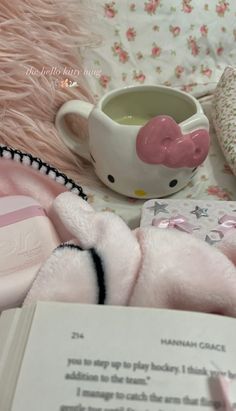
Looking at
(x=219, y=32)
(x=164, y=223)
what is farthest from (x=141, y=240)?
(x=219, y=32)

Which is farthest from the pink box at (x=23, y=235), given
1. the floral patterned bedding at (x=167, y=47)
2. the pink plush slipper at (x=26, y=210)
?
the floral patterned bedding at (x=167, y=47)

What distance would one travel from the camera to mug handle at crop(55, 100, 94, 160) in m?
0.78

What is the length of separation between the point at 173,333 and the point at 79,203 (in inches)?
6.8

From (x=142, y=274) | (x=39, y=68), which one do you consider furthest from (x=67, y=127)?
(x=142, y=274)

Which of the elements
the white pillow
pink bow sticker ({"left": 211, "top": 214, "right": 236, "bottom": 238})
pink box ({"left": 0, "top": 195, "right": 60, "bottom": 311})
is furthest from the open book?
the white pillow

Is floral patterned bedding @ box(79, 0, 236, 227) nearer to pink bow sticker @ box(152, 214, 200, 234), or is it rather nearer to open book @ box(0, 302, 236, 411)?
pink bow sticker @ box(152, 214, 200, 234)

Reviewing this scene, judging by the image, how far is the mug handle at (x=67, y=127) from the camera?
2.55 ft

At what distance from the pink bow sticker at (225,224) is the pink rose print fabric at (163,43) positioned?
311mm

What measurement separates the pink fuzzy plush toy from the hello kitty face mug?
28 centimetres

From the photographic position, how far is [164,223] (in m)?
0.66

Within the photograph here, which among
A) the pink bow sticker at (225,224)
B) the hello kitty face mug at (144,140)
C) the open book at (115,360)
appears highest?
the hello kitty face mug at (144,140)

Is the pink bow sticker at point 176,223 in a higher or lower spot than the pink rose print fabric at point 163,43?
lower

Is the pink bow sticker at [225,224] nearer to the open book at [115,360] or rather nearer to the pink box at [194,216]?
the pink box at [194,216]

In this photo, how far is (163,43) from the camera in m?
0.89
